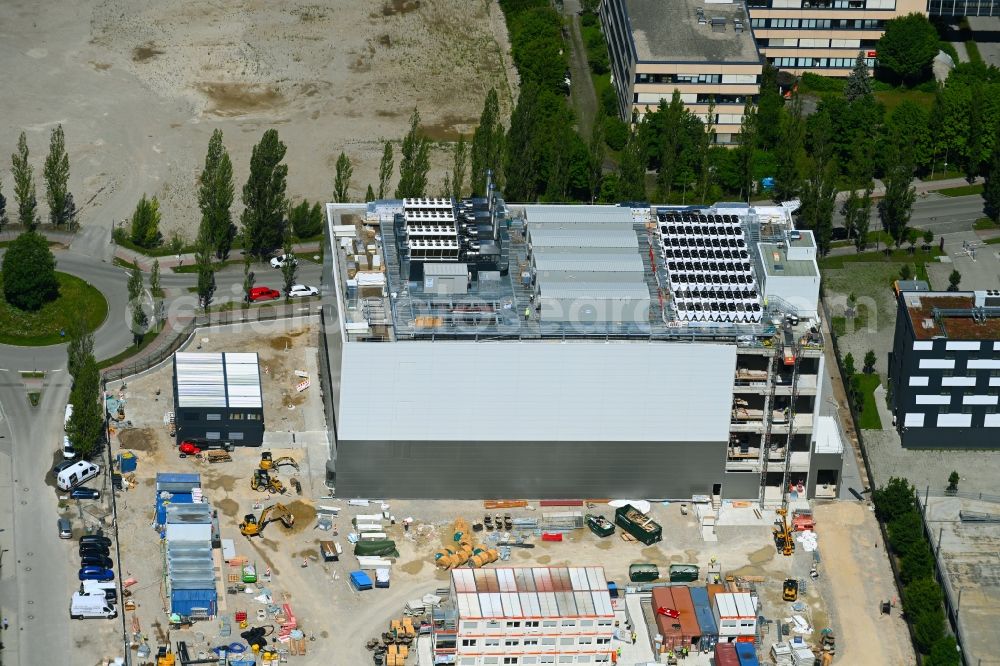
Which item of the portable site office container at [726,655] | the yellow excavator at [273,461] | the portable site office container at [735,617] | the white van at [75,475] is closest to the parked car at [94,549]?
the white van at [75,475]

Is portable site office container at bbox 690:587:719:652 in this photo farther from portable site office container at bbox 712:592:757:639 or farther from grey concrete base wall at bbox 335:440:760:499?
grey concrete base wall at bbox 335:440:760:499

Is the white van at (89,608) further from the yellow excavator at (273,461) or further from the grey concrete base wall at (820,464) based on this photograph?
the grey concrete base wall at (820,464)

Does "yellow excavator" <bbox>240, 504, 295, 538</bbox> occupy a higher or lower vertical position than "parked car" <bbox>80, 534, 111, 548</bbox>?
higher

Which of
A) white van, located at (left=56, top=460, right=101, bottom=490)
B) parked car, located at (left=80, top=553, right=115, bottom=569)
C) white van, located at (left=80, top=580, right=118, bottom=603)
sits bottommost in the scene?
white van, located at (left=80, top=580, right=118, bottom=603)

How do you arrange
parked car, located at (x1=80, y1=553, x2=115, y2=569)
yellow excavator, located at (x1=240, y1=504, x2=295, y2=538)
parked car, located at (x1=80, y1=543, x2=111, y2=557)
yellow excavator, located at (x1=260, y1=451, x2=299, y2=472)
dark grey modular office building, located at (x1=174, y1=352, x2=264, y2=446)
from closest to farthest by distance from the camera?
parked car, located at (x1=80, y1=553, x2=115, y2=569), parked car, located at (x1=80, y1=543, x2=111, y2=557), yellow excavator, located at (x1=240, y1=504, x2=295, y2=538), yellow excavator, located at (x1=260, y1=451, x2=299, y2=472), dark grey modular office building, located at (x1=174, y1=352, x2=264, y2=446)

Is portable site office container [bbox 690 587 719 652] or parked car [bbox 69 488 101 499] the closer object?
portable site office container [bbox 690 587 719 652]

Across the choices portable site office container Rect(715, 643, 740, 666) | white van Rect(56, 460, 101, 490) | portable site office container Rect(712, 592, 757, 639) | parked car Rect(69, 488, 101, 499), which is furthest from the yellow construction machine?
white van Rect(56, 460, 101, 490)
